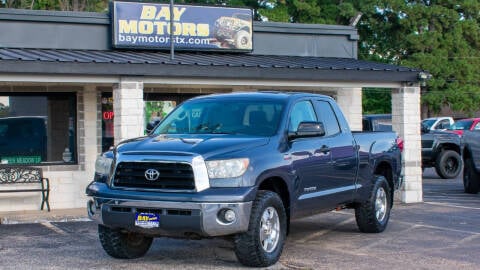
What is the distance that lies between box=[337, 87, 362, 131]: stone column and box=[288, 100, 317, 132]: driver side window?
795 centimetres

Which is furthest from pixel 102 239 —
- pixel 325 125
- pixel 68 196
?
pixel 68 196

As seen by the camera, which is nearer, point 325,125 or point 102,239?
point 102,239

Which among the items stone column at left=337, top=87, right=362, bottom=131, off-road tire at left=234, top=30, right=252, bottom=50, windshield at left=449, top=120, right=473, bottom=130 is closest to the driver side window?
off-road tire at left=234, top=30, right=252, bottom=50

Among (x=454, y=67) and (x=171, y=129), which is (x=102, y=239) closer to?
(x=171, y=129)

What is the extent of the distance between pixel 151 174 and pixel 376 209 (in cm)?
420

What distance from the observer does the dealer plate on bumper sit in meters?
7.75

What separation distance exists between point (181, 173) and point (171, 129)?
5.16 feet

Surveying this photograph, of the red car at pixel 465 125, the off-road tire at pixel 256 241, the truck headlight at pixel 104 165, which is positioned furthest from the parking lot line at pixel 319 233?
the red car at pixel 465 125

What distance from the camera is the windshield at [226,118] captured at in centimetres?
884

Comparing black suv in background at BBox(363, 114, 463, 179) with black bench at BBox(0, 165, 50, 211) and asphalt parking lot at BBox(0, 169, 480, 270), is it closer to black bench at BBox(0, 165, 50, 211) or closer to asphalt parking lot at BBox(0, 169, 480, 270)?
asphalt parking lot at BBox(0, 169, 480, 270)

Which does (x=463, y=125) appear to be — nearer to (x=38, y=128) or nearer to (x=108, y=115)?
(x=108, y=115)

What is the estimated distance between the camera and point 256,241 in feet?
26.0

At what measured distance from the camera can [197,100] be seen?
380 inches

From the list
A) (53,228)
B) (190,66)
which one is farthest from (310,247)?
(190,66)
